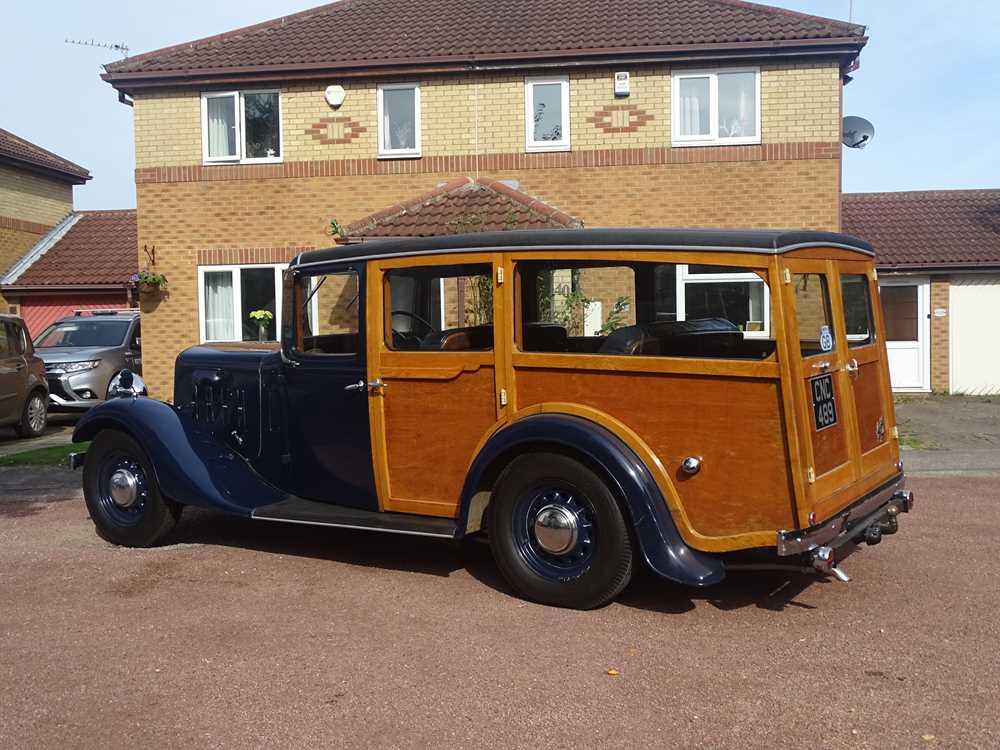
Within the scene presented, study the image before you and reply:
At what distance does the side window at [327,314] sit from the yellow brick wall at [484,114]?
27.6 feet

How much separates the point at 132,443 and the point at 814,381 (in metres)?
4.33

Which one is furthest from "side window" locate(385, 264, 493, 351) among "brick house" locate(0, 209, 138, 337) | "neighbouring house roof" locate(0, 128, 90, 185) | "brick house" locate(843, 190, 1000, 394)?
"neighbouring house roof" locate(0, 128, 90, 185)

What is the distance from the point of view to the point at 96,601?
555 centimetres

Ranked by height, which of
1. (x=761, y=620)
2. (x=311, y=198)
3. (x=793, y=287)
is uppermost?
(x=311, y=198)

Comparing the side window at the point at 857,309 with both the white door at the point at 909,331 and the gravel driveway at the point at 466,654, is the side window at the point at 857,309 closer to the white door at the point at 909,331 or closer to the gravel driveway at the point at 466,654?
the gravel driveway at the point at 466,654

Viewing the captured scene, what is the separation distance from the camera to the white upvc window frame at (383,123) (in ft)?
47.4

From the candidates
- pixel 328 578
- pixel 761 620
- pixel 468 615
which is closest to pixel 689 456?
pixel 761 620

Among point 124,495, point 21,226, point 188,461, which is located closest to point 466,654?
point 188,461

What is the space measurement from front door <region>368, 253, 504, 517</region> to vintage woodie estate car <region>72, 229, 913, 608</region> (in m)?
0.01

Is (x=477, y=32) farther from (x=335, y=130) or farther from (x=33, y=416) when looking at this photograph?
(x=33, y=416)

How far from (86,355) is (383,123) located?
5.91m

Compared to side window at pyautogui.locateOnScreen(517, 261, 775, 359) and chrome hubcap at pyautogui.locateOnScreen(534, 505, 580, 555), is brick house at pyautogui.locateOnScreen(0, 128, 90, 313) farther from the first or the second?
chrome hubcap at pyautogui.locateOnScreen(534, 505, 580, 555)

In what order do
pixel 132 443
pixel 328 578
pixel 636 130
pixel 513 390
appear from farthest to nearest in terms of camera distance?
pixel 636 130, pixel 132 443, pixel 328 578, pixel 513 390

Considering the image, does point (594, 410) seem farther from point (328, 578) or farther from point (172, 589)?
point (172, 589)
